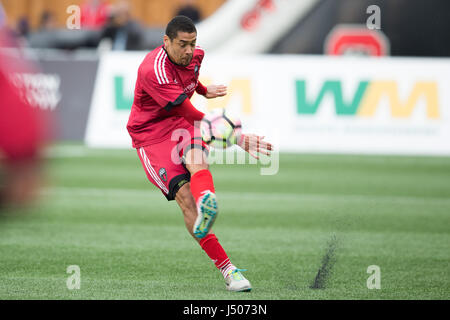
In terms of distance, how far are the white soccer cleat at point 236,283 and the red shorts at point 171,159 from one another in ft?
2.36

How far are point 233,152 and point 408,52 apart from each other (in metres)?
6.81

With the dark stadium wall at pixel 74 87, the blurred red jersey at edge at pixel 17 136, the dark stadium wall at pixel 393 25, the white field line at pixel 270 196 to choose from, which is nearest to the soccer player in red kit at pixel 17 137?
the blurred red jersey at edge at pixel 17 136

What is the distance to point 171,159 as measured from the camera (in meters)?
5.24

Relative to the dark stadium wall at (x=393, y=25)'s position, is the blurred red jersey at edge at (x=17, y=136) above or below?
below

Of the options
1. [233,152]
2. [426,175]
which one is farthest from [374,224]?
[233,152]

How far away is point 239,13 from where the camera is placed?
64.2 ft

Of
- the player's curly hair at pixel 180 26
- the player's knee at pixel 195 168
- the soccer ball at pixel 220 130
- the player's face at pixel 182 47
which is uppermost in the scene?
the player's curly hair at pixel 180 26

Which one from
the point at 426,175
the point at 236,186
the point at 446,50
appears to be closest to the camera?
the point at 236,186

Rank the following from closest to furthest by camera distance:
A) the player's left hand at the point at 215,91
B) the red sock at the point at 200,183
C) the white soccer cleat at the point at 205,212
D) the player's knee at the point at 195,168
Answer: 1. the white soccer cleat at the point at 205,212
2. the red sock at the point at 200,183
3. the player's knee at the point at 195,168
4. the player's left hand at the point at 215,91

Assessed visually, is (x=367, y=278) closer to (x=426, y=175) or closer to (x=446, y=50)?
(x=426, y=175)

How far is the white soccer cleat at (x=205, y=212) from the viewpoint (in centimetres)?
460

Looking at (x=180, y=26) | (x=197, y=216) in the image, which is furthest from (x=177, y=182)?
(x=180, y=26)

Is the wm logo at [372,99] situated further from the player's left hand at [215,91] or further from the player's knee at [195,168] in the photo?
the player's knee at [195,168]

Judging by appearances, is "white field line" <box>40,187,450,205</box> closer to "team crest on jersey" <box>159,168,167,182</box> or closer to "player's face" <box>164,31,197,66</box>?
"team crest on jersey" <box>159,168,167,182</box>
